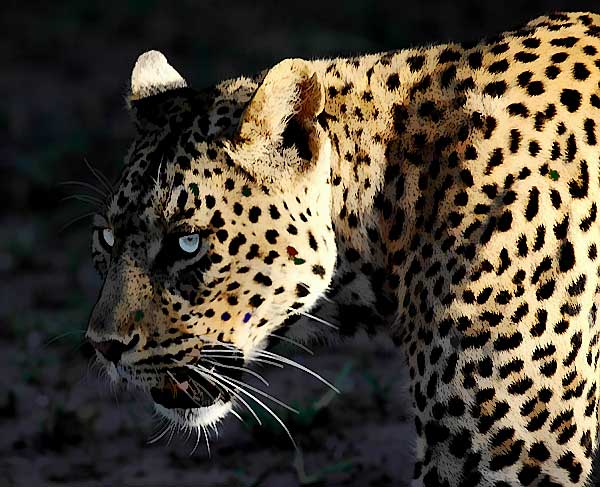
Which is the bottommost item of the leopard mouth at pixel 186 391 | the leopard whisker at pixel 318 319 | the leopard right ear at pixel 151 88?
the leopard mouth at pixel 186 391

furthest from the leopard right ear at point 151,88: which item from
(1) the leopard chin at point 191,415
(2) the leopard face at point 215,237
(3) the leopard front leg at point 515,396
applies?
(3) the leopard front leg at point 515,396

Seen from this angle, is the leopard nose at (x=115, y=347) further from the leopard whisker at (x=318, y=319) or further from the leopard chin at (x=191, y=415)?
the leopard whisker at (x=318, y=319)

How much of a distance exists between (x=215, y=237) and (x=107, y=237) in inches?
21.1

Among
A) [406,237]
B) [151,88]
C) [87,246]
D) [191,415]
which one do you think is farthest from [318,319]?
[87,246]

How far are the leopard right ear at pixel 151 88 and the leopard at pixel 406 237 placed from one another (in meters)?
0.03

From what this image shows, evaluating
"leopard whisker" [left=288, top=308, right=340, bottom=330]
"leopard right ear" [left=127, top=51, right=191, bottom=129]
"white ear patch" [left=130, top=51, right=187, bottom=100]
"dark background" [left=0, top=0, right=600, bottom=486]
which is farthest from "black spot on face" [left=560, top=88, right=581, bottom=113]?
"dark background" [left=0, top=0, right=600, bottom=486]

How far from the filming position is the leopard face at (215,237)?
4871mm

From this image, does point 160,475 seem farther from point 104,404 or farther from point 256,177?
point 256,177

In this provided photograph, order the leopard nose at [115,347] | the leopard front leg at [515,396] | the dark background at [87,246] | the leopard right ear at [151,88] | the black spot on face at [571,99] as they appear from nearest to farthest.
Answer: the leopard front leg at [515,396], the black spot on face at [571,99], the leopard nose at [115,347], the leopard right ear at [151,88], the dark background at [87,246]

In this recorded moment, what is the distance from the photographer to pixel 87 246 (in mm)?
9727

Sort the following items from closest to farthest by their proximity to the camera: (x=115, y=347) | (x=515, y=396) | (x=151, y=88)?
(x=515, y=396) < (x=115, y=347) < (x=151, y=88)

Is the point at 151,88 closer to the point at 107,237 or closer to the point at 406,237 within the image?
the point at 107,237

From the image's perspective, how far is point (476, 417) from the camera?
4578 millimetres

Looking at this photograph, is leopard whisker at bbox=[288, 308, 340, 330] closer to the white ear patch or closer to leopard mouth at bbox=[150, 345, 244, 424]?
leopard mouth at bbox=[150, 345, 244, 424]
